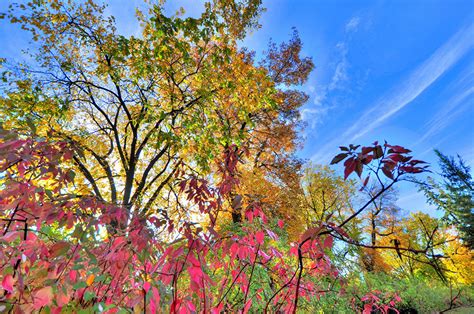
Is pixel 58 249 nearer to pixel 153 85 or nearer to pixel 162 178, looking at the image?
pixel 153 85

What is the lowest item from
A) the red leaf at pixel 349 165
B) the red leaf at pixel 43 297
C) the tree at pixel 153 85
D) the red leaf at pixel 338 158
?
the red leaf at pixel 43 297

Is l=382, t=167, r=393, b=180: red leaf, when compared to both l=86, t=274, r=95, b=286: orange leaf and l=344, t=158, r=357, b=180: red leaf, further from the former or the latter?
l=86, t=274, r=95, b=286: orange leaf

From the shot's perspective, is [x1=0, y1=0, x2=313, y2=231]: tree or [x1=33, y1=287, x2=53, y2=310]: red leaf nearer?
[x1=33, y1=287, x2=53, y2=310]: red leaf

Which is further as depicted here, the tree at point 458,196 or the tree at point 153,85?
the tree at point 458,196

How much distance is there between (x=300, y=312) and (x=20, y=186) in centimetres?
507

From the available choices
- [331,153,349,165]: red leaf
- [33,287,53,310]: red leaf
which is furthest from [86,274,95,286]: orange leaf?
[331,153,349,165]: red leaf

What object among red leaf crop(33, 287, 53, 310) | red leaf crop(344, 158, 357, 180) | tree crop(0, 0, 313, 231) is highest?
tree crop(0, 0, 313, 231)

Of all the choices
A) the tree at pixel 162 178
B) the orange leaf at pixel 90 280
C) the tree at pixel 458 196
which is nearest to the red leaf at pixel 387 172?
the tree at pixel 162 178

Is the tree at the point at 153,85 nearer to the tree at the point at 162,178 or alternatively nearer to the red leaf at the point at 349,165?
the tree at the point at 162,178

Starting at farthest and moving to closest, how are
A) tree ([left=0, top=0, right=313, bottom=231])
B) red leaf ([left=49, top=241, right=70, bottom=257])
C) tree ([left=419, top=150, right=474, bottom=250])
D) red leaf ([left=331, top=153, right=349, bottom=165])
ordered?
tree ([left=419, top=150, right=474, bottom=250]) < tree ([left=0, top=0, right=313, bottom=231]) < red leaf ([left=49, top=241, right=70, bottom=257]) < red leaf ([left=331, top=153, right=349, bottom=165])

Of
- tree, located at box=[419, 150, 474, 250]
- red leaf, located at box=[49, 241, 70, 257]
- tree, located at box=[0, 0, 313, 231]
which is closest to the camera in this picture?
red leaf, located at box=[49, 241, 70, 257]

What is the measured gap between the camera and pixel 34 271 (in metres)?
1.42

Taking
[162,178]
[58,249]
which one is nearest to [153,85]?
[162,178]

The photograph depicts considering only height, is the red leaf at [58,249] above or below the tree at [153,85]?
below
